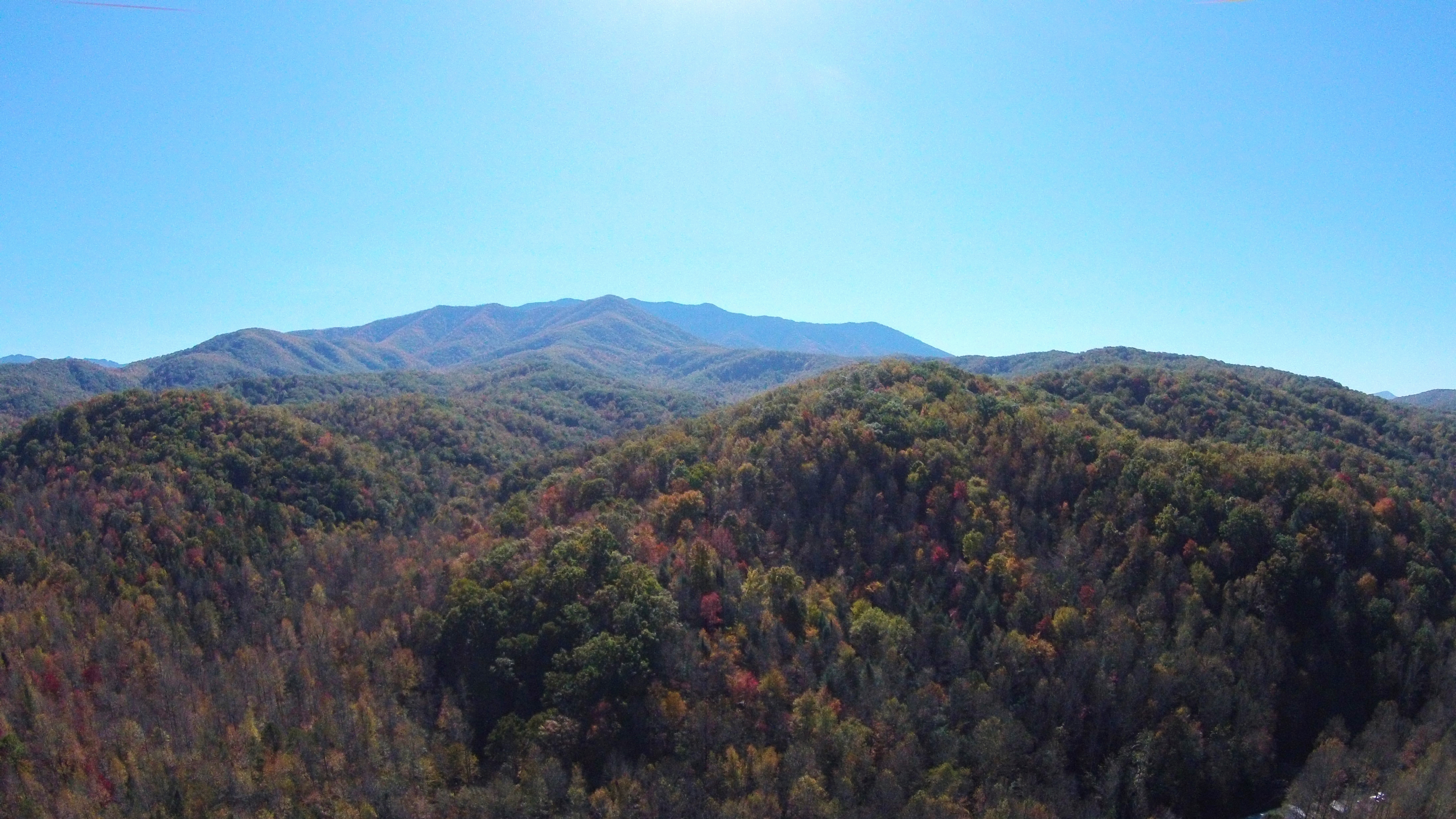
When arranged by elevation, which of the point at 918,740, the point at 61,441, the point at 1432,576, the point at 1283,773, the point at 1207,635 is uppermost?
the point at 61,441

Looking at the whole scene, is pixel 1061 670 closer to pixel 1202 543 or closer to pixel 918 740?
pixel 918 740

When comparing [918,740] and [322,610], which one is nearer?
[918,740]

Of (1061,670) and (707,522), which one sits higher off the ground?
→ (707,522)

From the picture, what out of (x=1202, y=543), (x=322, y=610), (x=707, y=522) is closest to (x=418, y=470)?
(x=322, y=610)
